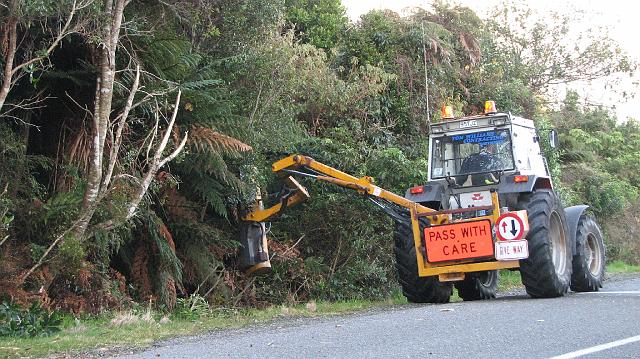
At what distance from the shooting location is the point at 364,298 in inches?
550

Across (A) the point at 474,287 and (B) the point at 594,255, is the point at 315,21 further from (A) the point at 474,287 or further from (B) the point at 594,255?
(B) the point at 594,255

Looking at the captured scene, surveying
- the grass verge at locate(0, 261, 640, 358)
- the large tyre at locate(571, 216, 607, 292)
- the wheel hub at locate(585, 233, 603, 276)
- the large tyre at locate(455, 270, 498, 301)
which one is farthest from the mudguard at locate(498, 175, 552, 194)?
the grass verge at locate(0, 261, 640, 358)

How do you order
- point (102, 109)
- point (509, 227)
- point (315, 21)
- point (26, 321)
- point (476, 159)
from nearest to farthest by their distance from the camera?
1. point (26, 321)
2. point (102, 109)
3. point (509, 227)
4. point (476, 159)
5. point (315, 21)

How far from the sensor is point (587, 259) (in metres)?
13.1

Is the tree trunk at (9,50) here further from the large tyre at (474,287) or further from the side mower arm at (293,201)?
the large tyre at (474,287)

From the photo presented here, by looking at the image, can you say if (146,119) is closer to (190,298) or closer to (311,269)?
(190,298)

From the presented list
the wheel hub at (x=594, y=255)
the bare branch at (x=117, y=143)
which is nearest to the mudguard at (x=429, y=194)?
the wheel hub at (x=594, y=255)

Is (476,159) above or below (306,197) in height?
above

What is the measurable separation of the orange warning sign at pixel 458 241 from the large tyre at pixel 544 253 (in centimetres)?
66

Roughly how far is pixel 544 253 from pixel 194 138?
16.9 ft

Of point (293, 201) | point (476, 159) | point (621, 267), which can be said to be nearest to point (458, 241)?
point (476, 159)

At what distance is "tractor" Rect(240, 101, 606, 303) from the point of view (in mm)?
10992

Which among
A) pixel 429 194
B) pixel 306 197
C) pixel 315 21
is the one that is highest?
pixel 315 21

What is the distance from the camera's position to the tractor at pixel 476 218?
36.1 feet
